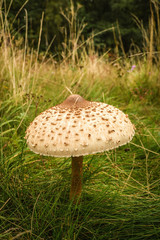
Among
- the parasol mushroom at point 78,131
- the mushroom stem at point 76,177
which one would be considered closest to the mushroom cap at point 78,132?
the parasol mushroom at point 78,131

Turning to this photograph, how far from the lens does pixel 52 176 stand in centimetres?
176

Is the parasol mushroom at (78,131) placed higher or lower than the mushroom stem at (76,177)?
higher

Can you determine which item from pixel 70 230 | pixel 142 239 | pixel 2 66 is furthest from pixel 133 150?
pixel 2 66

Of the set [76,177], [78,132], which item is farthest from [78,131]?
[76,177]

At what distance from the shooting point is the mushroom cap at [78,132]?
1.09 metres

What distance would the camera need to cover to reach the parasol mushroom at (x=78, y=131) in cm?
109

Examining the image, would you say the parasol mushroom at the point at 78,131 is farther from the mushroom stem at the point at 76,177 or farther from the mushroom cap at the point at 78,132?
the mushroom stem at the point at 76,177

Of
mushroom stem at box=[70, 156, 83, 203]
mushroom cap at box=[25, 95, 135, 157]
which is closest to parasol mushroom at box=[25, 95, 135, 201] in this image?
mushroom cap at box=[25, 95, 135, 157]

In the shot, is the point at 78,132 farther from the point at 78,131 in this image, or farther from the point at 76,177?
the point at 76,177

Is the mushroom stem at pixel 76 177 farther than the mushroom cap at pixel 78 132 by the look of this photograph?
Yes

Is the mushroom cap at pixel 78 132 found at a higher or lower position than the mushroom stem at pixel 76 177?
higher

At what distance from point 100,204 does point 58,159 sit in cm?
76

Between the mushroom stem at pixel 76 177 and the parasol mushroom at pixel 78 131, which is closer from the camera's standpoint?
the parasol mushroom at pixel 78 131

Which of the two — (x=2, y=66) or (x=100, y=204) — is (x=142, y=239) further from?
(x=2, y=66)
